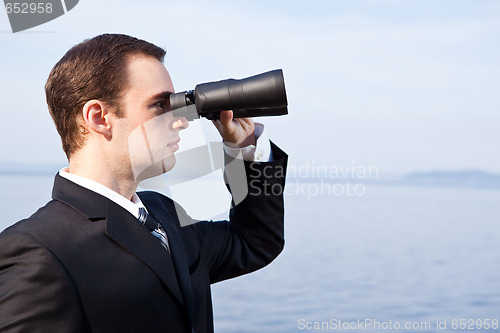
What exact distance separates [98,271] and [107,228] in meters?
0.11

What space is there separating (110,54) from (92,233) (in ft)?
1.34

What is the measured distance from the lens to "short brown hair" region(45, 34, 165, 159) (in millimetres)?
1567

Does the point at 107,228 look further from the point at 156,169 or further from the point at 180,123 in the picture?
the point at 180,123

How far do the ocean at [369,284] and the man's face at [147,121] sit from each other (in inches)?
95.3

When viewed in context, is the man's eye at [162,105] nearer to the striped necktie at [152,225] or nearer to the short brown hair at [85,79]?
the short brown hair at [85,79]

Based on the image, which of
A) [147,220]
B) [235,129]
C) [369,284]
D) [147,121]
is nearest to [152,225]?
[147,220]

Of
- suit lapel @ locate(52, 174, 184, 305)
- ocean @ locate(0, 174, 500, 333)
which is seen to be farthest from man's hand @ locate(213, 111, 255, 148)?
ocean @ locate(0, 174, 500, 333)

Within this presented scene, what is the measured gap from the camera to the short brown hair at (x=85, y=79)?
1567 millimetres

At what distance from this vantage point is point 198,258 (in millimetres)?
1790

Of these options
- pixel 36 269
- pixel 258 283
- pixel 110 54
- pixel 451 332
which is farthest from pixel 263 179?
pixel 258 283

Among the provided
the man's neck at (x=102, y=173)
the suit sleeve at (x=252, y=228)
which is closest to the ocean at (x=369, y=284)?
the suit sleeve at (x=252, y=228)

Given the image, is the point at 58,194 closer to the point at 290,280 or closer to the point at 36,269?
the point at 36,269

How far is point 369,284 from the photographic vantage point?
21.6ft

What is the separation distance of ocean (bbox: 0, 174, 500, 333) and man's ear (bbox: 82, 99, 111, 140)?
2504 mm
